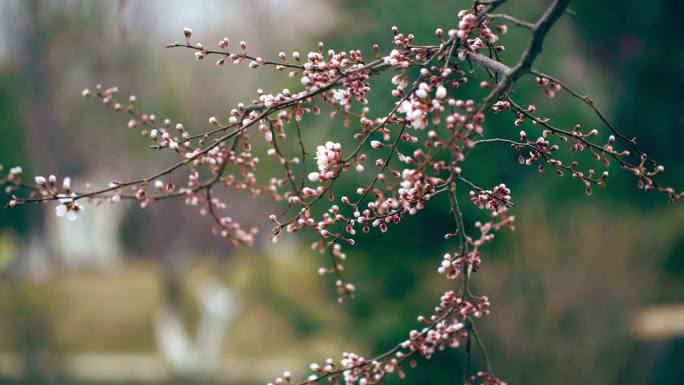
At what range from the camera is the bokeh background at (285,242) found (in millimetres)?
6785

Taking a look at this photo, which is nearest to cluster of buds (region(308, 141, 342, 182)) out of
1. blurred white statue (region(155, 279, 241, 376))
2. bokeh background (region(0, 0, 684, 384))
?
bokeh background (region(0, 0, 684, 384))

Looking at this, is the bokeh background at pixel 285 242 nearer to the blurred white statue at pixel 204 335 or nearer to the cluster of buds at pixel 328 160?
the blurred white statue at pixel 204 335

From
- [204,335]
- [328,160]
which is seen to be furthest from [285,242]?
[328,160]

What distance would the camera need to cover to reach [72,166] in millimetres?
12570

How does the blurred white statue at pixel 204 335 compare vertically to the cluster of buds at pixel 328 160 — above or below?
above

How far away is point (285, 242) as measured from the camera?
16.7m

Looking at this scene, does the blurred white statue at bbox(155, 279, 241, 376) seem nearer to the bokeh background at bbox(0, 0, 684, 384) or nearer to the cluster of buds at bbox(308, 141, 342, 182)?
the bokeh background at bbox(0, 0, 684, 384)

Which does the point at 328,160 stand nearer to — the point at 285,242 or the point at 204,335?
the point at 204,335

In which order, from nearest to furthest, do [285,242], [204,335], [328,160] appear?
[328,160]
[204,335]
[285,242]

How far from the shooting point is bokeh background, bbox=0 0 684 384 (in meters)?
6.79

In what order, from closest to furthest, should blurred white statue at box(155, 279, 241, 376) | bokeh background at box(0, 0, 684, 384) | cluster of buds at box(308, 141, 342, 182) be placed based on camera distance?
cluster of buds at box(308, 141, 342, 182) → bokeh background at box(0, 0, 684, 384) → blurred white statue at box(155, 279, 241, 376)

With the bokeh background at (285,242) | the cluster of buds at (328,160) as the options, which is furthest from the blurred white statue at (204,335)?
the cluster of buds at (328,160)

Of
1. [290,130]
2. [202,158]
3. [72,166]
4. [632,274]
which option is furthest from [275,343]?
[202,158]

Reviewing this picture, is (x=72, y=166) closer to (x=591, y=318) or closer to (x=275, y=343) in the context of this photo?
(x=275, y=343)
